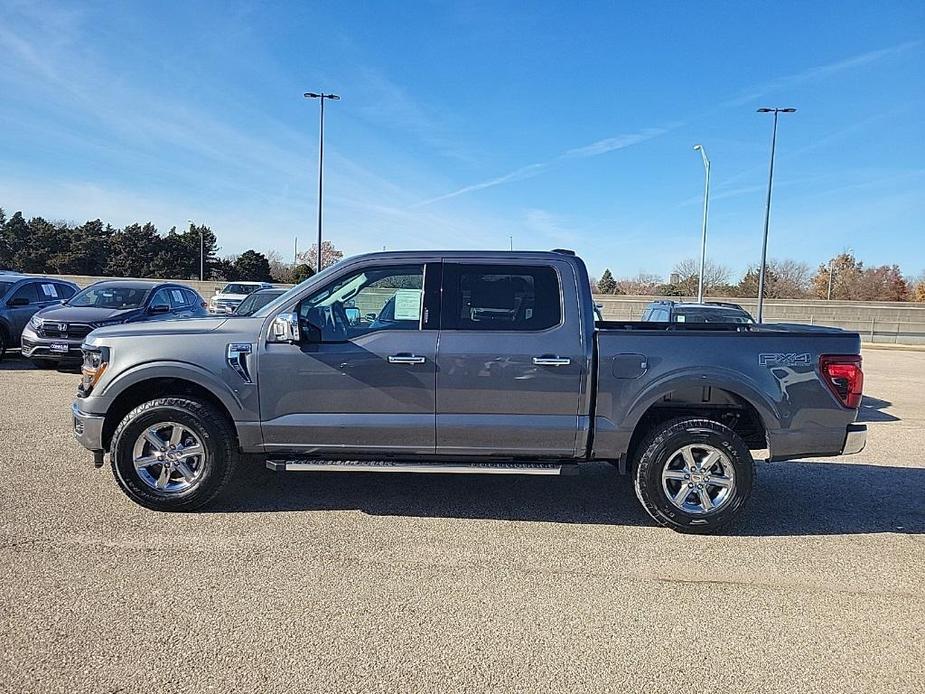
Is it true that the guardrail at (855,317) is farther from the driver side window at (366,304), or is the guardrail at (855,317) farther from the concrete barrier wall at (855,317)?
the driver side window at (366,304)

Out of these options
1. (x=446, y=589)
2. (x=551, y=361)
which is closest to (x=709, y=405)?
(x=551, y=361)

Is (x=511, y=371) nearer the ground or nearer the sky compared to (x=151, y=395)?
nearer the sky

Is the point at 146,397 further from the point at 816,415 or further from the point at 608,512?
the point at 816,415

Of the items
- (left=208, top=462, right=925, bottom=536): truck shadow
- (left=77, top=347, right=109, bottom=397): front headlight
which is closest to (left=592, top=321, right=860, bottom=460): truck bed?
(left=208, top=462, right=925, bottom=536): truck shadow

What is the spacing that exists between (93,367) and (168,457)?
3.13 feet

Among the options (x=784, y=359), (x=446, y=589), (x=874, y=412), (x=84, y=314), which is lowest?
(x=446, y=589)

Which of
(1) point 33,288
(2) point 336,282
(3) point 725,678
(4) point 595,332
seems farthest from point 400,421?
(1) point 33,288

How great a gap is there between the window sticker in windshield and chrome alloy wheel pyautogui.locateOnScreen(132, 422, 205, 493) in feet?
5.82

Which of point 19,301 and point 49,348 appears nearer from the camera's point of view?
point 49,348

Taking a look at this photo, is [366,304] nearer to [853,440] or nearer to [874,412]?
[853,440]

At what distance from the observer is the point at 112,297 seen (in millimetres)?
12289

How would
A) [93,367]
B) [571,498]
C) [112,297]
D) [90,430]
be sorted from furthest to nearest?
[112,297] < [571,498] < [93,367] < [90,430]

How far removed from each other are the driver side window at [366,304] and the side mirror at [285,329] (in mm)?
113

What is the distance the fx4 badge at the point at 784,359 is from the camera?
439cm
